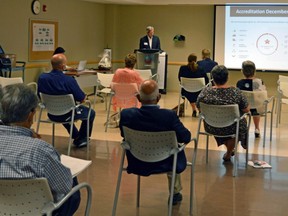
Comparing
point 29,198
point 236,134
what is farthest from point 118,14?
point 29,198

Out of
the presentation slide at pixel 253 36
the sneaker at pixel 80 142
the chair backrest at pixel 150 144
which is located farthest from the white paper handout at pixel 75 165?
the presentation slide at pixel 253 36

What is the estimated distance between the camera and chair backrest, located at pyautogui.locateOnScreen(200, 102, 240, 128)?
184 inches

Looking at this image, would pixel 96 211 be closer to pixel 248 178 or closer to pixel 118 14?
pixel 248 178

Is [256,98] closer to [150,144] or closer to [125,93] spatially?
[125,93]

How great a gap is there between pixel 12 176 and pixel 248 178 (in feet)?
10.1

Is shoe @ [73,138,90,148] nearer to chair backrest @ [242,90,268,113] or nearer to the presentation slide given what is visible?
chair backrest @ [242,90,268,113]

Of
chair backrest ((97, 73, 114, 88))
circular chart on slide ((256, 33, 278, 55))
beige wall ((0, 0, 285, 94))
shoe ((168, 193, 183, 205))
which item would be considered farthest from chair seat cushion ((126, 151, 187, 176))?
circular chart on slide ((256, 33, 278, 55))

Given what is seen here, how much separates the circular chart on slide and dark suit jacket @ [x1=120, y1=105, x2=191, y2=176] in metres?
7.87

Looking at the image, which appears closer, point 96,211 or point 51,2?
point 96,211

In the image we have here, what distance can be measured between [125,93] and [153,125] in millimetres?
3163

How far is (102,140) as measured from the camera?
6.32 meters

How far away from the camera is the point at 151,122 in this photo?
135 inches

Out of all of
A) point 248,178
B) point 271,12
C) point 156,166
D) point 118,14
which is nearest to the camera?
point 156,166

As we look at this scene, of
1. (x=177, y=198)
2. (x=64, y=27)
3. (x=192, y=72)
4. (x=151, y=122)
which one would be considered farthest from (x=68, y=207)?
(x=64, y=27)
